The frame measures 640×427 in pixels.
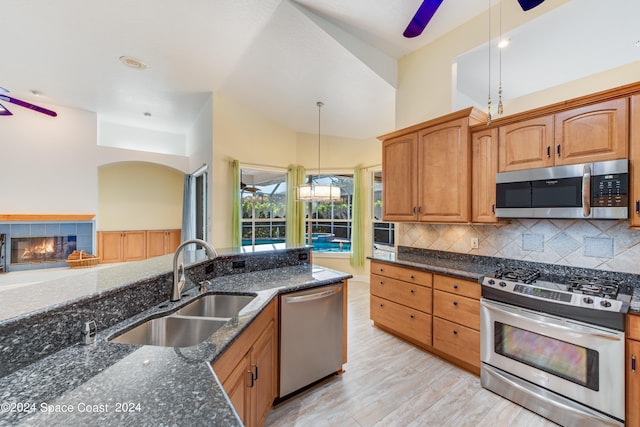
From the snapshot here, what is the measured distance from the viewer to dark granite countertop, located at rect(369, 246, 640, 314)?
1.94m

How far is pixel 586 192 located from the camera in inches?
74.4

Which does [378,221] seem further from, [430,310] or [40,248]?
[40,248]

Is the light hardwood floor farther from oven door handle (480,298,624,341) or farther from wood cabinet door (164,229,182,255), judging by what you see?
wood cabinet door (164,229,182,255)

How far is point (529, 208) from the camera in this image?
2.18m

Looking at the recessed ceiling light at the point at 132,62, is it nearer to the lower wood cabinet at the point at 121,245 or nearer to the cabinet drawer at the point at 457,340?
the lower wood cabinet at the point at 121,245

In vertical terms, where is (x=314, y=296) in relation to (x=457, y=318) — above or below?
above

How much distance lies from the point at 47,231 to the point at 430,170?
6944 millimetres

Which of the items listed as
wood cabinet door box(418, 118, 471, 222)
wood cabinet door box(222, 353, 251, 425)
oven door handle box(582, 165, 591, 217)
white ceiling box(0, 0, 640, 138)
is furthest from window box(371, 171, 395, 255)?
wood cabinet door box(222, 353, 251, 425)

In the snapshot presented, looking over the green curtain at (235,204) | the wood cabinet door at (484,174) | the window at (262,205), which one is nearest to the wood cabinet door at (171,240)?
the window at (262,205)

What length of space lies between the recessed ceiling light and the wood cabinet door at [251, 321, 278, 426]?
A: 3.88 meters

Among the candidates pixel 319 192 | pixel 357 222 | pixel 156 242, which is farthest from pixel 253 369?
pixel 156 242

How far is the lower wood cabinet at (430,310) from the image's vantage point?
7.57 feet

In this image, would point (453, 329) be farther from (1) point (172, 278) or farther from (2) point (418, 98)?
(2) point (418, 98)

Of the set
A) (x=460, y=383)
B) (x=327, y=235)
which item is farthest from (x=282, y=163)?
(x=460, y=383)
